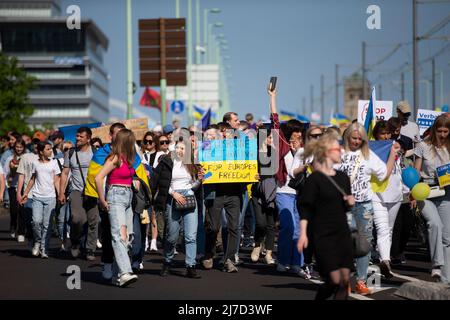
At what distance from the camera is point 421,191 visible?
12242 mm

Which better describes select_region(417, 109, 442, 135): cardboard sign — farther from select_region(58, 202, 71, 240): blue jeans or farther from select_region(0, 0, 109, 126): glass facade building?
select_region(0, 0, 109, 126): glass facade building

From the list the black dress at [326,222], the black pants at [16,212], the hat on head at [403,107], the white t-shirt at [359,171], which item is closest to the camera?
the black dress at [326,222]

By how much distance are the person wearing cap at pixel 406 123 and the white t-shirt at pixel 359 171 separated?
166 inches

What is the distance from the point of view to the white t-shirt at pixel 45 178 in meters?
17.0

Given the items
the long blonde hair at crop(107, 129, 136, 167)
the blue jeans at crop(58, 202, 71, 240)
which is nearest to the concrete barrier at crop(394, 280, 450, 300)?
the long blonde hair at crop(107, 129, 136, 167)

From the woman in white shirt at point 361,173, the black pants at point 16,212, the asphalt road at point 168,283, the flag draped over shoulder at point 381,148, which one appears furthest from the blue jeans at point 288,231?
the black pants at point 16,212

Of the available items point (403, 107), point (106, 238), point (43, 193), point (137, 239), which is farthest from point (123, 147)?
point (403, 107)

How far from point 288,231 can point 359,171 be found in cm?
232

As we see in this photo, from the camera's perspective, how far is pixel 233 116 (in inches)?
632

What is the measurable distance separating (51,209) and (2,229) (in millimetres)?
7389

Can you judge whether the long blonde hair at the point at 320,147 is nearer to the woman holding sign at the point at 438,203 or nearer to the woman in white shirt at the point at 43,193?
the woman holding sign at the point at 438,203

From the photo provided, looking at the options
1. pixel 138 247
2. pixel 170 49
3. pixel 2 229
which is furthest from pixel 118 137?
pixel 170 49

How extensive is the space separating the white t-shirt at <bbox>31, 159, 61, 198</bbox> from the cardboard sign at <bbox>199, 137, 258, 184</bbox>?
3.21 metres
